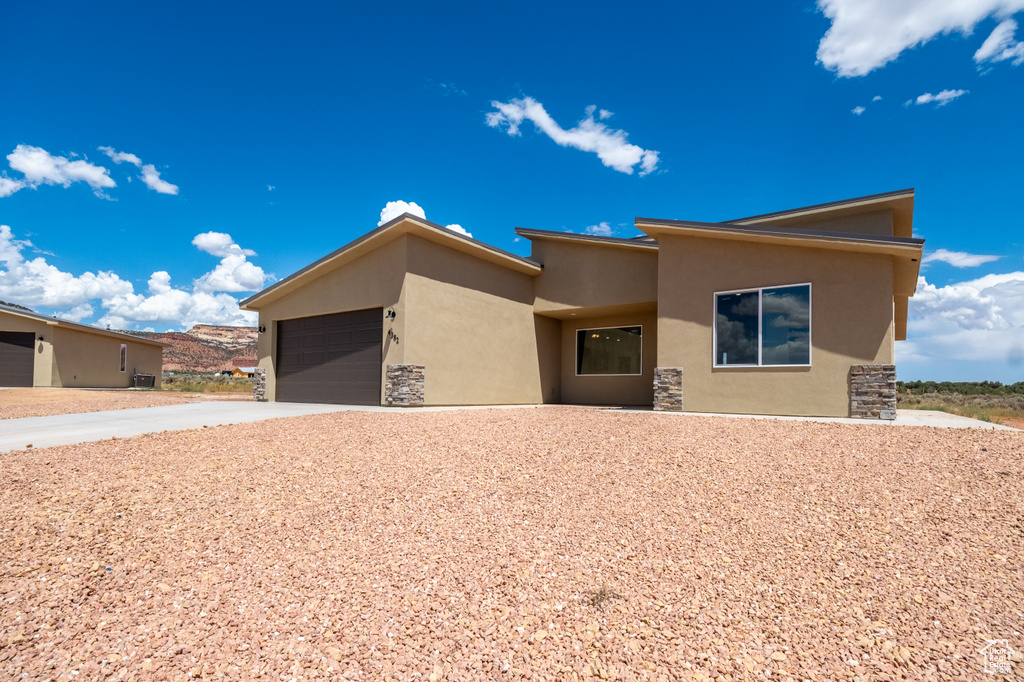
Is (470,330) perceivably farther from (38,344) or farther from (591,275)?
(38,344)

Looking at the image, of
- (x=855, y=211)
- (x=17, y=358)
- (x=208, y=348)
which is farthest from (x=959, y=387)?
(x=208, y=348)

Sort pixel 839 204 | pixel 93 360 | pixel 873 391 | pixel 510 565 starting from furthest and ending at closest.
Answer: pixel 93 360 → pixel 839 204 → pixel 873 391 → pixel 510 565

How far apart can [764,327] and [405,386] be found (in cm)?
757

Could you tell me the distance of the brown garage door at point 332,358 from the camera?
12352mm

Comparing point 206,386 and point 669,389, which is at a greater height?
point 669,389

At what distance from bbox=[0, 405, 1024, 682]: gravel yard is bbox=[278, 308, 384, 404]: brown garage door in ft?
21.6

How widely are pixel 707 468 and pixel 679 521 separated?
1.46 meters

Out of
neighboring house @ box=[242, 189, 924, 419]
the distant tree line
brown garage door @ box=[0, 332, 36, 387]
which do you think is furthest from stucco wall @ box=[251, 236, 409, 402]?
the distant tree line

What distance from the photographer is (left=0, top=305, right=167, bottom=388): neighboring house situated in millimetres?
20766

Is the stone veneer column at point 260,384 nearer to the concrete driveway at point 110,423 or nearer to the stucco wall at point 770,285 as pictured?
the concrete driveway at point 110,423

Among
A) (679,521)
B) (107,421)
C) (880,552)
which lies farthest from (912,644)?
(107,421)

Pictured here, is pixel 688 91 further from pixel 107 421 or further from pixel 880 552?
pixel 107 421

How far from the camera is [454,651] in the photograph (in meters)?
2.67

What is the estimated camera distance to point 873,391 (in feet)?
28.9
